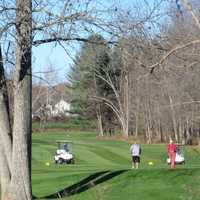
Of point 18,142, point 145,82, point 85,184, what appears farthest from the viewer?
point 145,82

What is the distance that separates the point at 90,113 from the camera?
9950 cm

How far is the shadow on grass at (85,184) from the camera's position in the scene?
25.0 m

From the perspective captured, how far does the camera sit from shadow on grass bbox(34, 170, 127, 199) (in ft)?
82.0

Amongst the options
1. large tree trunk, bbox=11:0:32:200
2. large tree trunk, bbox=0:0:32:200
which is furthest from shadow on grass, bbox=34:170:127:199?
large tree trunk, bbox=11:0:32:200

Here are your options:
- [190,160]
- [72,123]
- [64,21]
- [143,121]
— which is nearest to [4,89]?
[64,21]

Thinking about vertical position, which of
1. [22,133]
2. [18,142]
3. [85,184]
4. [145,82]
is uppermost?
[145,82]

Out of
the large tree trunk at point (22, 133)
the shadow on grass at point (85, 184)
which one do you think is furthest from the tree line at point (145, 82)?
the shadow on grass at point (85, 184)

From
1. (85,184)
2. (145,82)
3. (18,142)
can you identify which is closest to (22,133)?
(18,142)

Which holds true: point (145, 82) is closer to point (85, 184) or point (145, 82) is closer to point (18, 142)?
point (85, 184)

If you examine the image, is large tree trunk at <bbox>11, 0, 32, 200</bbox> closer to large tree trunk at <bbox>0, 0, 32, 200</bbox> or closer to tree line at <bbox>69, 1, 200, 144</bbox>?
large tree trunk at <bbox>0, 0, 32, 200</bbox>

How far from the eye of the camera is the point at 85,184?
88.2 ft

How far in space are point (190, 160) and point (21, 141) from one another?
39.6 meters

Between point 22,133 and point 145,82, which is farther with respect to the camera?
point 145,82

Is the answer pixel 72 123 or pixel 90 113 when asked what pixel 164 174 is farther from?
pixel 72 123
